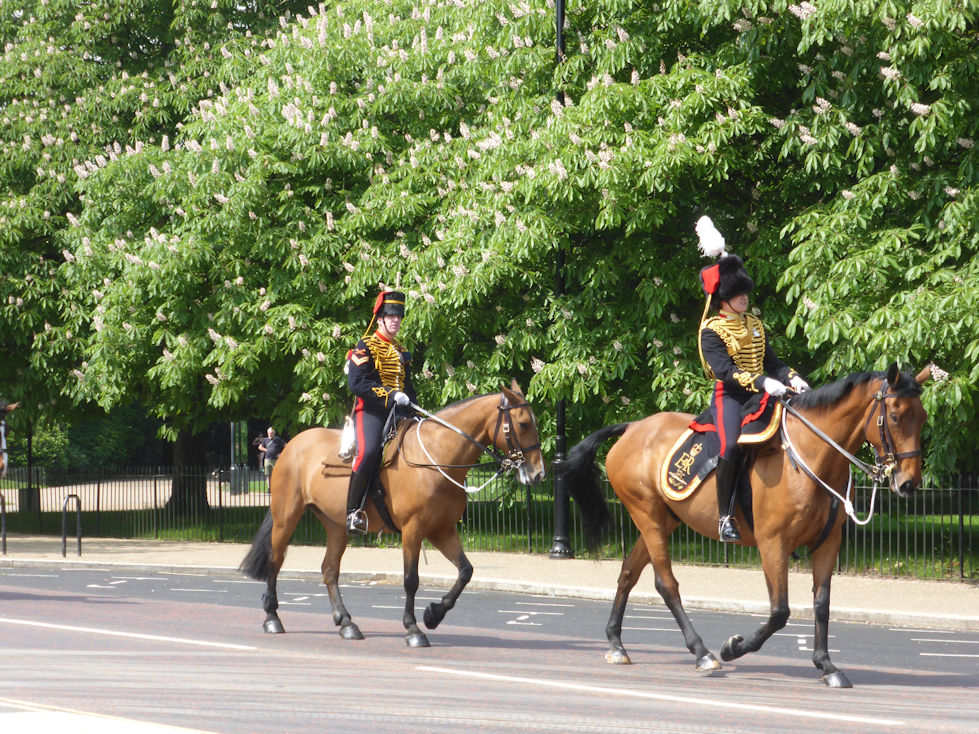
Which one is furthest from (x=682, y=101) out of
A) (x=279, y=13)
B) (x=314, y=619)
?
(x=279, y=13)

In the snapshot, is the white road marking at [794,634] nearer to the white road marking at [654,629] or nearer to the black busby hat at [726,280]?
the white road marking at [654,629]

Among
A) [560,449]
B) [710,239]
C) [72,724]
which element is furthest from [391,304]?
[560,449]

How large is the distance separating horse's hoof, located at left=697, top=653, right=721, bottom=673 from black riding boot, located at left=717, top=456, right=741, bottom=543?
0.89 meters

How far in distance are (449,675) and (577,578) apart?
27.9 feet

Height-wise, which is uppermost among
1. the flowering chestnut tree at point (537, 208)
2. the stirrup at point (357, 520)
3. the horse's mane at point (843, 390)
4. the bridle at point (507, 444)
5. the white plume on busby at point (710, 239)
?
the flowering chestnut tree at point (537, 208)

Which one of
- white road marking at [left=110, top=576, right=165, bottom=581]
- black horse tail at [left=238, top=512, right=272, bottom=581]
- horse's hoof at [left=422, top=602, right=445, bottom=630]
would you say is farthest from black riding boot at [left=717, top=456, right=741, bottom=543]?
white road marking at [left=110, top=576, right=165, bottom=581]

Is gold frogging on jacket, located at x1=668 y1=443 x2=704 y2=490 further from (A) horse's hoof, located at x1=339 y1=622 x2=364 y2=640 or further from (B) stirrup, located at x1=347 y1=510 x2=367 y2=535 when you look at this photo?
(A) horse's hoof, located at x1=339 y1=622 x2=364 y2=640

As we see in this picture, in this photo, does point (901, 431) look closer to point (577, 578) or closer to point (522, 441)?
point (522, 441)

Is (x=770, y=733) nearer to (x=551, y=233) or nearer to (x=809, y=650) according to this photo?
(x=809, y=650)

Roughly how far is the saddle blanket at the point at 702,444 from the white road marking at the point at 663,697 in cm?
178

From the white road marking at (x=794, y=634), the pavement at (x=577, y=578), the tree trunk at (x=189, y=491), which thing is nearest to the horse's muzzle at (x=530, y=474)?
the pavement at (x=577, y=578)

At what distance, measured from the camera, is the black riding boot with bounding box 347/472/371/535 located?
11945 millimetres

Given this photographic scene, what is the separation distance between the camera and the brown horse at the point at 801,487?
8.96 metres

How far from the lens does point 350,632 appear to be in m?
12.2
